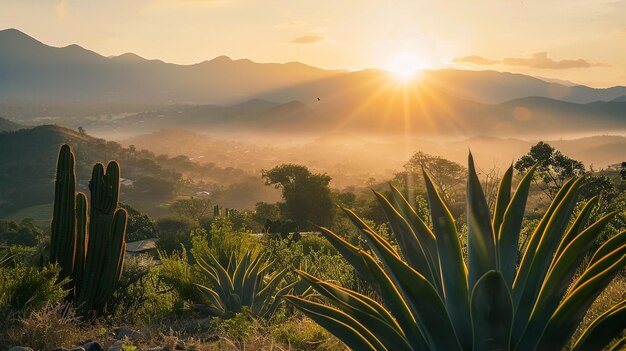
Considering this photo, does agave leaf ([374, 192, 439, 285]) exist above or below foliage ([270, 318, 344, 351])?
above

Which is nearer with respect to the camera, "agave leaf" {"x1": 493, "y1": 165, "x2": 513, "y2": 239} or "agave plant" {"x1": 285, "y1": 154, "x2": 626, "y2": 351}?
"agave plant" {"x1": 285, "y1": 154, "x2": 626, "y2": 351}

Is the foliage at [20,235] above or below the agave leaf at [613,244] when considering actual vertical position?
below

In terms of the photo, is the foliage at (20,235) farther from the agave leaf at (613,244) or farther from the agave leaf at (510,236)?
the agave leaf at (613,244)

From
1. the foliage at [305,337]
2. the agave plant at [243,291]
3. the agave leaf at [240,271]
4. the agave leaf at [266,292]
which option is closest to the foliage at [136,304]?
the agave plant at [243,291]

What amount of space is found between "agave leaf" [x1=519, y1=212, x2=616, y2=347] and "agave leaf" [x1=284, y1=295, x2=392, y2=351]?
2.85ft

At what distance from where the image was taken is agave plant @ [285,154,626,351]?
3123mm

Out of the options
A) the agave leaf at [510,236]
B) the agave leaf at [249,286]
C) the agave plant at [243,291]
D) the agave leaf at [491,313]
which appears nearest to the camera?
the agave leaf at [491,313]

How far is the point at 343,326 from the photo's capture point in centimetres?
357

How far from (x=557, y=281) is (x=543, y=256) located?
0.19 meters

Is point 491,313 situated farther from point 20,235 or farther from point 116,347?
point 20,235

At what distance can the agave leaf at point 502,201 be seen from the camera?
378cm

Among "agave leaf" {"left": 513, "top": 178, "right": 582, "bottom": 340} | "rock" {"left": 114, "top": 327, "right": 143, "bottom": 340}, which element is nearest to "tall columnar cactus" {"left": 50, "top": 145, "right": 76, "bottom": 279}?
"rock" {"left": 114, "top": 327, "right": 143, "bottom": 340}

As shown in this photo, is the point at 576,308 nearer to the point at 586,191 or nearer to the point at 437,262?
the point at 437,262

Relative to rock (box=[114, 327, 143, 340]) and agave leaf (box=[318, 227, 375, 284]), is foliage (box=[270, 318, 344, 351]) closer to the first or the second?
rock (box=[114, 327, 143, 340])
